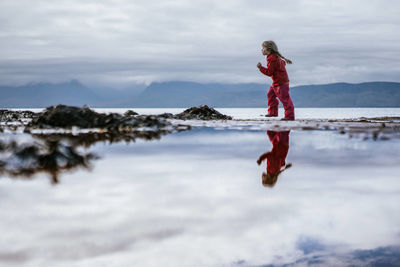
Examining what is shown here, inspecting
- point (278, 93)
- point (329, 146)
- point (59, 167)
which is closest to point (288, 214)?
point (59, 167)

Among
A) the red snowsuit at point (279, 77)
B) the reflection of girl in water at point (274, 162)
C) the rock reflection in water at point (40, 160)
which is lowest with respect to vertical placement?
the reflection of girl in water at point (274, 162)

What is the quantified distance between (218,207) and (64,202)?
4.03 ft

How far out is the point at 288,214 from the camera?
3439 mm

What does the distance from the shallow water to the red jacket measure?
44.0ft

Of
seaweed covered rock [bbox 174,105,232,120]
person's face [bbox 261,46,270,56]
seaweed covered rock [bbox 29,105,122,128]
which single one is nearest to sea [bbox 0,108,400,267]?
seaweed covered rock [bbox 29,105,122,128]

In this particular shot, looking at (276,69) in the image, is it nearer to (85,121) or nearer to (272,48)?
(272,48)

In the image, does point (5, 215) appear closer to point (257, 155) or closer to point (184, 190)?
point (184, 190)

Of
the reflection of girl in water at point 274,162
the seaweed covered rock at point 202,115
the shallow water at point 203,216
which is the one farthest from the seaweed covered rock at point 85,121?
the seaweed covered rock at point 202,115

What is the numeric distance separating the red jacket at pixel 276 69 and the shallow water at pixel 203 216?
13.4m

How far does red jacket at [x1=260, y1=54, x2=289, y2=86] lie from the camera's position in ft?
62.5

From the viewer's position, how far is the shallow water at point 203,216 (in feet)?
8.74

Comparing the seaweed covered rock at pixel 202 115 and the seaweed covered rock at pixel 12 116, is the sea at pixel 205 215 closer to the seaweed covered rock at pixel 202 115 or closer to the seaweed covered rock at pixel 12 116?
the seaweed covered rock at pixel 12 116

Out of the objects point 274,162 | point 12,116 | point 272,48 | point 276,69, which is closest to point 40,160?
point 274,162

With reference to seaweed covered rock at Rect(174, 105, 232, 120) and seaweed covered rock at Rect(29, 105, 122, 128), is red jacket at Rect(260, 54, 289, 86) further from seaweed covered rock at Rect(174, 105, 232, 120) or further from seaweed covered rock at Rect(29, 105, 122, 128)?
seaweed covered rock at Rect(29, 105, 122, 128)
